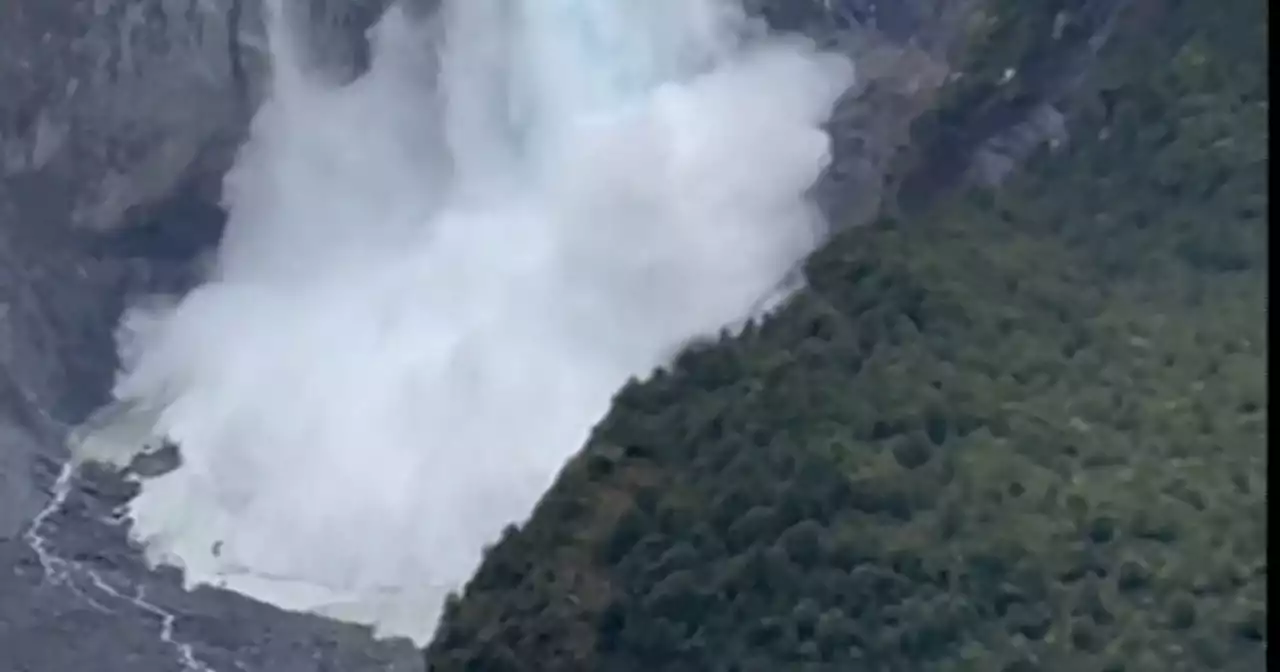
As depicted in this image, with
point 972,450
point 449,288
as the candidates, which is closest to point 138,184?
point 449,288

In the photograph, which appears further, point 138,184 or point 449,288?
point 138,184

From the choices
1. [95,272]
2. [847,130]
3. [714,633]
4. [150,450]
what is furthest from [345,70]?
[714,633]

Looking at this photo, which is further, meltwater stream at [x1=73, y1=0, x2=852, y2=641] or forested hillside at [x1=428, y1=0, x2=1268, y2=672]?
meltwater stream at [x1=73, y1=0, x2=852, y2=641]

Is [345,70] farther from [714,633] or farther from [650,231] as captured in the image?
[714,633]

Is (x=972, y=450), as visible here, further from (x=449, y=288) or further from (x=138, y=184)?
(x=138, y=184)
